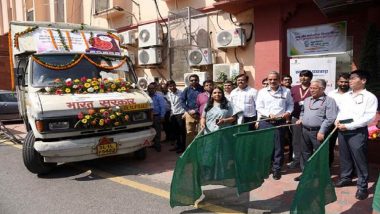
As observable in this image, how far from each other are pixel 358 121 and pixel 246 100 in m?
2.20

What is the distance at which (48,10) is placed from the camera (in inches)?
741

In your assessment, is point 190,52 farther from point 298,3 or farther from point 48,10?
point 48,10

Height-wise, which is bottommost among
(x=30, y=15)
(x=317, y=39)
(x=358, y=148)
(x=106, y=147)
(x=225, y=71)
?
(x=106, y=147)

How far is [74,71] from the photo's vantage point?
679 cm

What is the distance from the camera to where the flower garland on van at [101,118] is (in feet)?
18.7

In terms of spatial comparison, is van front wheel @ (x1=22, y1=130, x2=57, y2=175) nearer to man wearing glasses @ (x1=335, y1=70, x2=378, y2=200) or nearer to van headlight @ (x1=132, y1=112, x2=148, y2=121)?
van headlight @ (x1=132, y1=112, x2=148, y2=121)

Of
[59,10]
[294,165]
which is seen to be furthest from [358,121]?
[59,10]

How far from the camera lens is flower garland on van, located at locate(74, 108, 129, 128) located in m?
5.70

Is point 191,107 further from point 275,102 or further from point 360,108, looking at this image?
point 360,108

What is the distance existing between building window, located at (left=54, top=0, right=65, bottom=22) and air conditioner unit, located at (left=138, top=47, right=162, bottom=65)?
7.07 m

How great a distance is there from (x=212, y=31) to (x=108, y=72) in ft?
13.7

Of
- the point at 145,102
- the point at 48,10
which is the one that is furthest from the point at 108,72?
the point at 48,10

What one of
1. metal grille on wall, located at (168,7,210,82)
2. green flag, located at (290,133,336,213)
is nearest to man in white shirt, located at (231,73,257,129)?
green flag, located at (290,133,336,213)

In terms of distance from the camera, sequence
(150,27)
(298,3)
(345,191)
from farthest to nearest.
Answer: (150,27)
(298,3)
(345,191)
